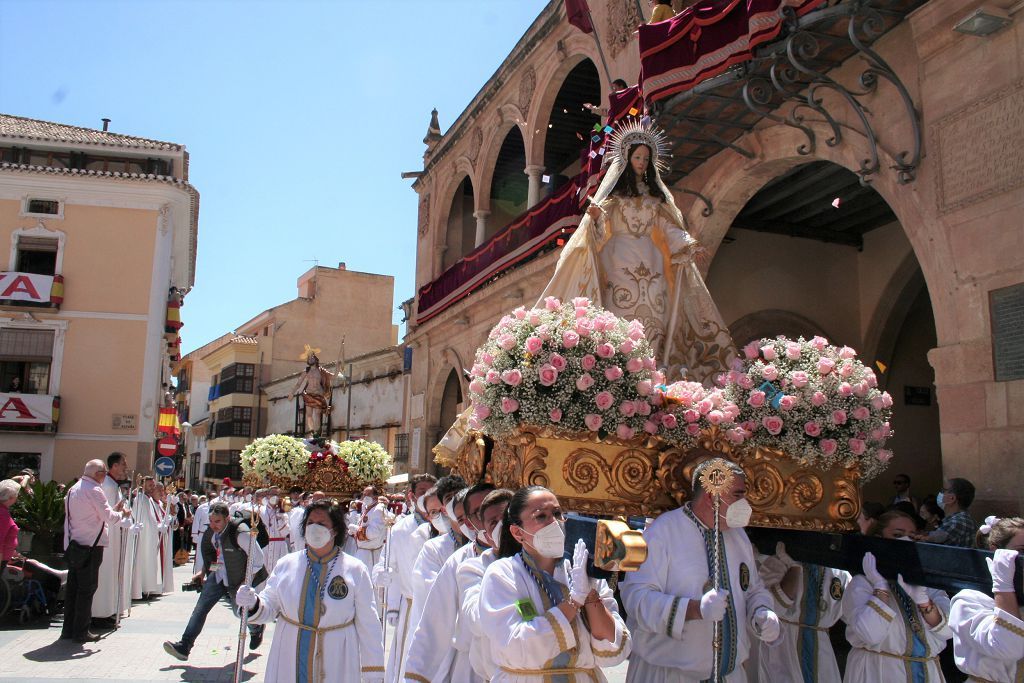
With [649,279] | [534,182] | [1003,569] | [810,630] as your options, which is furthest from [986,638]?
[534,182]

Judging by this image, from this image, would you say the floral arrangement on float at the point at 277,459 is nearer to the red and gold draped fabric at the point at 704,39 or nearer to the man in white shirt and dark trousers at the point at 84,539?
the man in white shirt and dark trousers at the point at 84,539

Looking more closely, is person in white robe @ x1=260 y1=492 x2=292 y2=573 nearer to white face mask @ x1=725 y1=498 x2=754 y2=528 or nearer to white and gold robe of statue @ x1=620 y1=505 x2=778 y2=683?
white and gold robe of statue @ x1=620 y1=505 x2=778 y2=683

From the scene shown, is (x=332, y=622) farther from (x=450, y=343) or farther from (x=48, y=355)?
(x=48, y=355)

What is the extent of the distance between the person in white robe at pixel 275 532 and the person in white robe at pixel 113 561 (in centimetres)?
275

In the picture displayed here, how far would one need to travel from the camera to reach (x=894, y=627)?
416cm

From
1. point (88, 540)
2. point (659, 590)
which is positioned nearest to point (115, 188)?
point (88, 540)

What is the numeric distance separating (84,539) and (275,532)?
4674 millimetres

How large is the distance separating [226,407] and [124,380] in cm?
2136

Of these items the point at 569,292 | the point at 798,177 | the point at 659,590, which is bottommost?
the point at 659,590

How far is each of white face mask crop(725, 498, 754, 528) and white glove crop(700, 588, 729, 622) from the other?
0.37 m

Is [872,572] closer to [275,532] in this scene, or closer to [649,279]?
[649,279]

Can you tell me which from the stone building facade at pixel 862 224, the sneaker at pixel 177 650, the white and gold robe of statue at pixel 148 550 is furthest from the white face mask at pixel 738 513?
the white and gold robe of statue at pixel 148 550

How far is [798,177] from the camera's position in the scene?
34.8ft

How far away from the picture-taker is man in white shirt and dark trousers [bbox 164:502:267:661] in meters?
8.12
